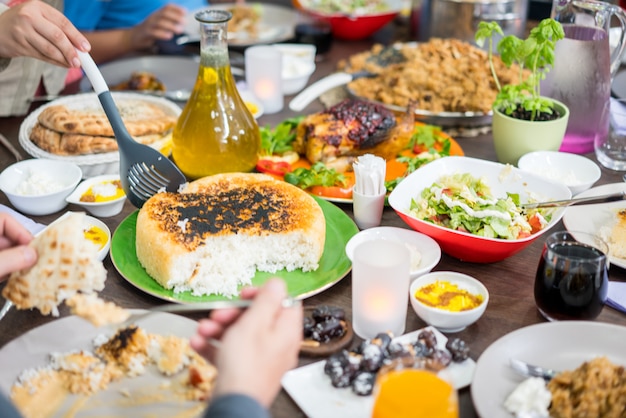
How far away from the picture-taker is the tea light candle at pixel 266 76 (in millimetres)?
2902

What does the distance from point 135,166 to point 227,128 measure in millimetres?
333

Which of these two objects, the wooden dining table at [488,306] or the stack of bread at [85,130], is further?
the stack of bread at [85,130]

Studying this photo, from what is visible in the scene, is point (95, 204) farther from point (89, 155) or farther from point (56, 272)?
point (56, 272)

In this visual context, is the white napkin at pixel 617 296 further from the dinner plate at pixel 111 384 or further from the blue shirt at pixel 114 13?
the blue shirt at pixel 114 13

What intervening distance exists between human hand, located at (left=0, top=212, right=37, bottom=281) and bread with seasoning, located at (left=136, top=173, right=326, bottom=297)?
0.32 metres

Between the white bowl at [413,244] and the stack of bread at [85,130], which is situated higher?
the stack of bread at [85,130]

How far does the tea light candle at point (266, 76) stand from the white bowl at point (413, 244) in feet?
3.95

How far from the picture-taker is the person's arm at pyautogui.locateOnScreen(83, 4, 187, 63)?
354cm

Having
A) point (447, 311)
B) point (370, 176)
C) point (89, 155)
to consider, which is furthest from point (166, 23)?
point (447, 311)

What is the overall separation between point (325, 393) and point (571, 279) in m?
0.66

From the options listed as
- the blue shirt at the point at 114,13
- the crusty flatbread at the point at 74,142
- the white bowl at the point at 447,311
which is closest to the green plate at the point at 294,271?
the white bowl at the point at 447,311

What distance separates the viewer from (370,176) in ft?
6.51

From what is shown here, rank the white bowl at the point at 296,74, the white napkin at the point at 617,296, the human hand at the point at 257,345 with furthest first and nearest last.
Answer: the white bowl at the point at 296,74 → the white napkin at the point at 617,296 → the human hand at the point at 257,345

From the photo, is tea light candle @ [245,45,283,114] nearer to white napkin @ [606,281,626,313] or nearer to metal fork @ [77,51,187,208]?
metal fork @ [77,51,187,208]
